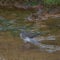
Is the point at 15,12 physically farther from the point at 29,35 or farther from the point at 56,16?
the point at 29,35

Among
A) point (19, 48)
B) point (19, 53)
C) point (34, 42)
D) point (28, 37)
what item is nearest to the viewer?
point (19, 53)

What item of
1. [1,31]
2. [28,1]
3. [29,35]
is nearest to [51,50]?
[29,35]

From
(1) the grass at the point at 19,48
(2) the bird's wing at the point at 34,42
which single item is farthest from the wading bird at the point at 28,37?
(1) the grass at the point at 19,48

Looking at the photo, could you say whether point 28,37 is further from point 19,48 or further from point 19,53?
point 19,53

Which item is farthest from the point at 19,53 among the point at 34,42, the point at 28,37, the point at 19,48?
the point at 28,37

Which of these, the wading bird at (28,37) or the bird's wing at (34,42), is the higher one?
the bird's wing at (34,42)

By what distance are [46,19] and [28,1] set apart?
10.6ft

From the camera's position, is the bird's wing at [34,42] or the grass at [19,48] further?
the bird's wing at [34,42]

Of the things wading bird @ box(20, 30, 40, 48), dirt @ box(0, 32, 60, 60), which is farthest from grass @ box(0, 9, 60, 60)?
wading bird @ box(20, 30, 40, 48)

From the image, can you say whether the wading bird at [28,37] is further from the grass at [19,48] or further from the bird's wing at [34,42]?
the grass at [19,48]

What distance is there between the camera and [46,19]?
10.5 m

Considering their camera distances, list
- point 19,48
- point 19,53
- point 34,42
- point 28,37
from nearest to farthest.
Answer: point 19,53 < point 19,48 < point 34,42 < point 28,37

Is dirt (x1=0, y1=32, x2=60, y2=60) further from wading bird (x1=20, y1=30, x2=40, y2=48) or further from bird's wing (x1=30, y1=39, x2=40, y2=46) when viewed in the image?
bird's wing (x1=30, y1=39, x2=40, y2=46)

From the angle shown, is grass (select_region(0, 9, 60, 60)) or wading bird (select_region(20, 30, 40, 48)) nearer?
grass (select_region(0, 9, 60, 60))
